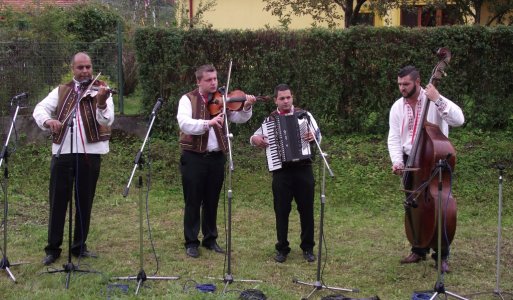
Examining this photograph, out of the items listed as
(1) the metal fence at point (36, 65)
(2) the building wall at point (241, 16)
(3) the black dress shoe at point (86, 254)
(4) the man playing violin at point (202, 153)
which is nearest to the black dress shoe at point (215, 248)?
(4) the man playing violin at point (202, 153)

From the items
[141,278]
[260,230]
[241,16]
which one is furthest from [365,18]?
[141,278]

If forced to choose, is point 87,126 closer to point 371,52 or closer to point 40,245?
point 40,245

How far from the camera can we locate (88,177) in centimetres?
638

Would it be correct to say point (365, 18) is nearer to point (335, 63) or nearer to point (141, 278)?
point (335, 63)

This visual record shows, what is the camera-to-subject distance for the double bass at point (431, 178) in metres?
5.51

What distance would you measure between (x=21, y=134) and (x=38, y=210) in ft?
9.13

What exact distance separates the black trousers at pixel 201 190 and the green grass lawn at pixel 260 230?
254 mm

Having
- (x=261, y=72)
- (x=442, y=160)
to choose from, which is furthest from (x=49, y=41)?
(x=442, y=160)

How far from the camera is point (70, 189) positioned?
6.28m

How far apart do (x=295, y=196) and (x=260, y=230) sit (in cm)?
140

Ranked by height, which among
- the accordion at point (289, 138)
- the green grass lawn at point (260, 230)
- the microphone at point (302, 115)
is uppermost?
the microphone at point (302, 115)

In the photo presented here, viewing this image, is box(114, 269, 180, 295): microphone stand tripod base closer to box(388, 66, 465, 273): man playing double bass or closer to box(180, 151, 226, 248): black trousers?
box(180, 151, 226, 248): black trousers

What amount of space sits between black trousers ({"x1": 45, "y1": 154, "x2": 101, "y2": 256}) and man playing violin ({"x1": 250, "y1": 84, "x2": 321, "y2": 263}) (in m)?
1.61

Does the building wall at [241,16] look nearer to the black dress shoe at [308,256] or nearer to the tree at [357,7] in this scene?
the tree at [357,7]
